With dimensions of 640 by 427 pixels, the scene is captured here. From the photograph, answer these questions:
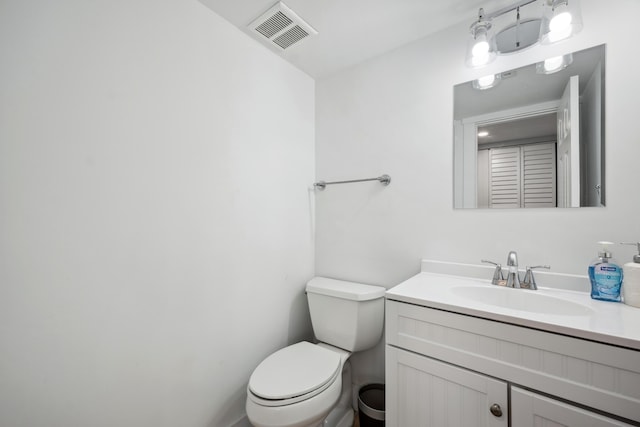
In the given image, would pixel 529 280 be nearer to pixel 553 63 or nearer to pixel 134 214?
pixel 553 63

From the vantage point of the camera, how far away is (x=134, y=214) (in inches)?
40.0

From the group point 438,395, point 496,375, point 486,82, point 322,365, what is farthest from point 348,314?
point 486,82

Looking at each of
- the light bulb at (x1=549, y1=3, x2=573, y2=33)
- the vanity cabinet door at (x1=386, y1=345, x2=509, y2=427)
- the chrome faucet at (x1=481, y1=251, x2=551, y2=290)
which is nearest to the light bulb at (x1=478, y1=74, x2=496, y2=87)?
the light bulb at (x1=549, y1=3, x2=573, y2=33)

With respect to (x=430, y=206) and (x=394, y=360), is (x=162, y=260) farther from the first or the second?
(x=430, y=206)

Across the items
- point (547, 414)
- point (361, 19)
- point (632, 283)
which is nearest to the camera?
point (547, 414)

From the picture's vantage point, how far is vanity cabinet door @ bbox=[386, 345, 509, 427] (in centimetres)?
83

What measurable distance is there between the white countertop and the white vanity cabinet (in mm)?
24

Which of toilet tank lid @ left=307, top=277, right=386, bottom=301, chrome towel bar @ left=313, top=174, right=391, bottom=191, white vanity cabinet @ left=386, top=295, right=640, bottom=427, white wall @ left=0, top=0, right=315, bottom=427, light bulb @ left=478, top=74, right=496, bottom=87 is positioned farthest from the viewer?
chrome towel bar @ left=313, top=174, right=391, bottom=191

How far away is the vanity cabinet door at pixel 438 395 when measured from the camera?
828mm

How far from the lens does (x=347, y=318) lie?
142cm

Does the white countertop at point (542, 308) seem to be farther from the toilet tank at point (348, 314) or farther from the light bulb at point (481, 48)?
the light bulb at point (481, 48)

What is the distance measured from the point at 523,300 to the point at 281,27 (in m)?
1.71

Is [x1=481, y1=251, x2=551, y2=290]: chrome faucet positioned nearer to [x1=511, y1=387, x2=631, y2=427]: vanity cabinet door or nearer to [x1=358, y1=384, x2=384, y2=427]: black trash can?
[x1=511, y1=387, x2=631, y2=427]: vanity cabinet door

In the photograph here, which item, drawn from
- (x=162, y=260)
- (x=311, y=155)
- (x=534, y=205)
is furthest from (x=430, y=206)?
(x=162, y=260)
